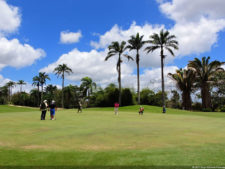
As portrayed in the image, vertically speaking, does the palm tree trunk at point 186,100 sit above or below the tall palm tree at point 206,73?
below

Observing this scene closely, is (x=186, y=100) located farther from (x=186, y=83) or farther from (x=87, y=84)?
(x=87, y=84)

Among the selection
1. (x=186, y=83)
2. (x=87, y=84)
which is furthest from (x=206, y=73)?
(x=87, y=84)

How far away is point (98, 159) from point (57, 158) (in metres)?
1.23

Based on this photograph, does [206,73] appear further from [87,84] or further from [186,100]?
[87,84]

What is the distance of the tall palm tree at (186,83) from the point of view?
54031mm

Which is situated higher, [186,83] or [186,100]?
[186,83]

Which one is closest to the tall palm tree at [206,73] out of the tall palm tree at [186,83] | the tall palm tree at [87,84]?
the tall palm tree at [186,83]

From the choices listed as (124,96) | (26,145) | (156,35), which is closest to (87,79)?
(124,96)

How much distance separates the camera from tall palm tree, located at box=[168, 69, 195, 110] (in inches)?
2127

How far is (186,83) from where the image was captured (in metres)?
54.1

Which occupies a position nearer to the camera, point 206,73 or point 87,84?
point 206,73

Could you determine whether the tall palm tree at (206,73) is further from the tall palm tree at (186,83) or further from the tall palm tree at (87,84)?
the tall palm tree at (87,84)

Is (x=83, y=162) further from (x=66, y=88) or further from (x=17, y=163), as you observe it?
(x=66, y=88)

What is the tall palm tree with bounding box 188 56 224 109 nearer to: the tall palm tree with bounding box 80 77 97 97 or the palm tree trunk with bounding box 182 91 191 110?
the palm tree trunk with bounding box 182 91 191 110
